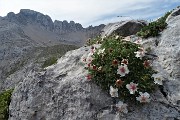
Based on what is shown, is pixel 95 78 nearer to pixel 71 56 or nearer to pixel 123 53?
pixel 123 53

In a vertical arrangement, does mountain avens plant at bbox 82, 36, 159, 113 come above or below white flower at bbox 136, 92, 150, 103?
above

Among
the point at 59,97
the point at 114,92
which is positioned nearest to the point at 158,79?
the point at 114,92

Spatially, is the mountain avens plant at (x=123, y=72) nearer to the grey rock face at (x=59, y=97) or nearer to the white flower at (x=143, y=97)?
the white flower at (x=143, y=97)

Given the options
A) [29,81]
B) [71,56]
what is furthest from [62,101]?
[71,56]

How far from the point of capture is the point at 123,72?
33.5 feet

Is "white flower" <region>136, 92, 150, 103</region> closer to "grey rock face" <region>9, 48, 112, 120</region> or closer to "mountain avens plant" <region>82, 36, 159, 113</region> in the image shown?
"mountain avens plant" <region>82, 36, 159, 113</region>

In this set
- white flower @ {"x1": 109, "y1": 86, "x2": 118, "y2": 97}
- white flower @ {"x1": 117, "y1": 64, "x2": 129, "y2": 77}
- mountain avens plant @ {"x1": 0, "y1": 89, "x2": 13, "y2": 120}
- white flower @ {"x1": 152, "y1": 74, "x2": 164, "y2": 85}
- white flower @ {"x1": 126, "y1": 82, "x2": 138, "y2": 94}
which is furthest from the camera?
mountain avens plant @ {"x1": 0, "y1": 89, "x2": 13, "y2": 120}

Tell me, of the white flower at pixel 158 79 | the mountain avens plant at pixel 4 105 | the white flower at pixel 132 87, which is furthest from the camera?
the mountain avens plant at pixel 4 105

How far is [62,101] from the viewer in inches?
427

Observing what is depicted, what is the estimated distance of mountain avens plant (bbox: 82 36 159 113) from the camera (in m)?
10.1

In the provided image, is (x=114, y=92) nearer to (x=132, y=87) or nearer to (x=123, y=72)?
(x=132, y=87)

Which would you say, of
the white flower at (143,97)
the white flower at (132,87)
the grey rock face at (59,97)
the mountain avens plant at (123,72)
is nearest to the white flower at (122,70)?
the mountain avens plant at (123,72)

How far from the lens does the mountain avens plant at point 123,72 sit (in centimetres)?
1008

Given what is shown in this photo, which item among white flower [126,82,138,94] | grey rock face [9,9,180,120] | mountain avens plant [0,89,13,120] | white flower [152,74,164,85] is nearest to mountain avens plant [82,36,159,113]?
white flower [126,82,138,94]
